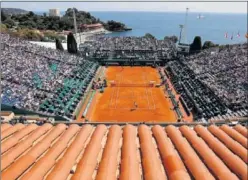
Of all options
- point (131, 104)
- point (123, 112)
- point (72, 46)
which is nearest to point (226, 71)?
point (131, 104)

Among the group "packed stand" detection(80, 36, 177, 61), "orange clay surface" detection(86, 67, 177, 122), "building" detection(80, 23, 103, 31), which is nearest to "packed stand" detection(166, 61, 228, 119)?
"orange clay surface" detection(86, 67, 177, 122)

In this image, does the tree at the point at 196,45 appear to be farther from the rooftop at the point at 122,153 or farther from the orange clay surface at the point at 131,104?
the rooftop at the point at 122,153

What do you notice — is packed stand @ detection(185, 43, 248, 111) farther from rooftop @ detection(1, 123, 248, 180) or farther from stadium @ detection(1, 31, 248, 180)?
rooftop @ detection(1, 123, 248, 180)

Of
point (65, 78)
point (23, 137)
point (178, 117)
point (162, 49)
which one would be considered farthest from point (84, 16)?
point (23, 137)

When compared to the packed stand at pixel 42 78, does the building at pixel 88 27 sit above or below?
above

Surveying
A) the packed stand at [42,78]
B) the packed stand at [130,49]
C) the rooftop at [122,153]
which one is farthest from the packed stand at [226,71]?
the packed stand at [42,78]

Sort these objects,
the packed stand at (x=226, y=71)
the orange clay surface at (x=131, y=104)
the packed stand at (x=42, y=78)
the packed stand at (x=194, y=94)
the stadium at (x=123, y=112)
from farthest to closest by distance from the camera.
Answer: the packed stand at (x=226, y=71), the orange clay surface at (x=131, y=104), the packed stand at (x=194, y=94), the packed stand at (x=42, y=78), the stadium at (x=123, y=112)

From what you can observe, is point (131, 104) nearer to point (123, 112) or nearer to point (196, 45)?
point (123, 112)
